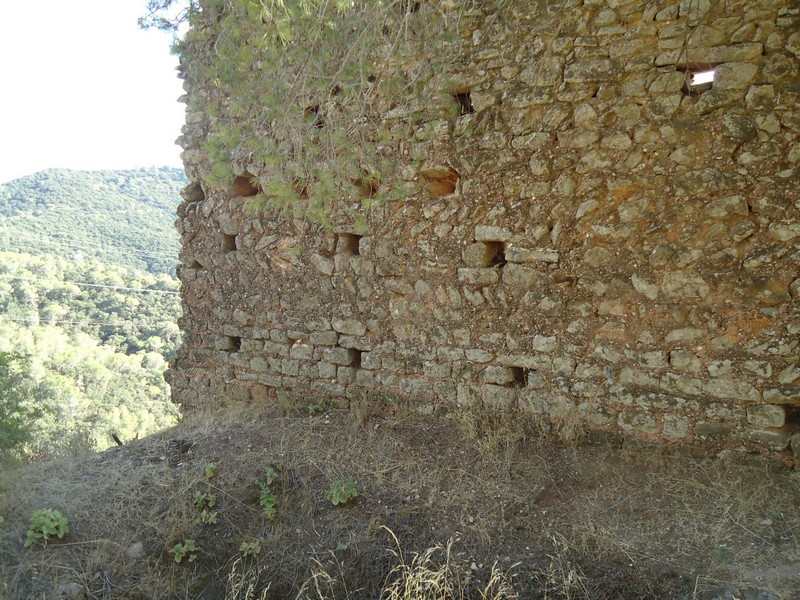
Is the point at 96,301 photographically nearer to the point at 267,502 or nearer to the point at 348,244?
the point at 348,244

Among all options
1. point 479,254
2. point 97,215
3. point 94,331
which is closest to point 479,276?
point 479,254

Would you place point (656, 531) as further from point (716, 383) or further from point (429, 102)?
point (429, 102)

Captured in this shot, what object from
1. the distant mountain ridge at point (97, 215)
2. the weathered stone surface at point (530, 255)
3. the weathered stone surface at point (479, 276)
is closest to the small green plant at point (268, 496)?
the weathered stone surface at point (479, 276)

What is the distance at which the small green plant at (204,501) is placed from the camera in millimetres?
3455

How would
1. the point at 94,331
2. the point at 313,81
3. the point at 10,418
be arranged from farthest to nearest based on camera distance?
the point at 94,331 → the point at 10,418 → the point at 313,81

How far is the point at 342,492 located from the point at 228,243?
2799mm

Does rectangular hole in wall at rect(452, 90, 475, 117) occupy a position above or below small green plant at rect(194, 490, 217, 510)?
above

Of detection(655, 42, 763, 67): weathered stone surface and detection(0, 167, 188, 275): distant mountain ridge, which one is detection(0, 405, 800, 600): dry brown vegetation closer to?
detection(655, 42, 763, 67): weathered stone surface

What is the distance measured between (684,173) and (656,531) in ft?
6.55

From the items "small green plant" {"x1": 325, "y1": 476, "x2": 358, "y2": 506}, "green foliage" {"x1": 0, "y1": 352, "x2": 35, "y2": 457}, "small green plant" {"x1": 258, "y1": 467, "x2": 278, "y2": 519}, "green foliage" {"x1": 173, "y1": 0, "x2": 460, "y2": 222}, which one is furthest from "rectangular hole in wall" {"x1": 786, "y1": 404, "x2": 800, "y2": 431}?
"green foliage" {"x1": 0, "y1": 352, "x2": 35, "y2": 457}

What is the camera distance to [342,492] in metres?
3.46

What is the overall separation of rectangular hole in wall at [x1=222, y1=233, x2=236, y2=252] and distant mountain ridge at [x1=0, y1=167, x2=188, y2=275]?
97.6 feet

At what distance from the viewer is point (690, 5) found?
10.1ft

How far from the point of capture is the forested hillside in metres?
22.2
